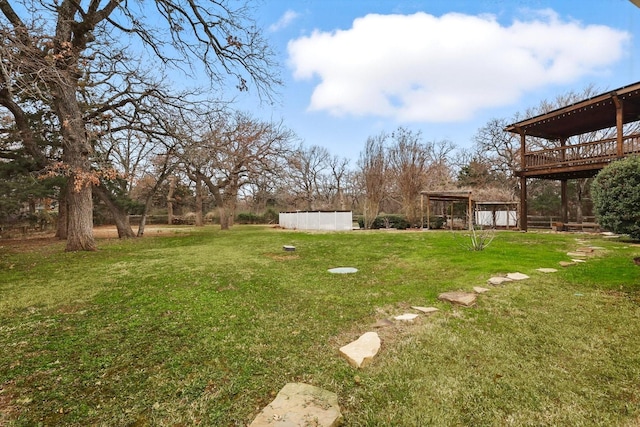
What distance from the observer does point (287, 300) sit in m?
3.86

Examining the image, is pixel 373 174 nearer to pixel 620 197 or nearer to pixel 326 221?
pixel 326 221

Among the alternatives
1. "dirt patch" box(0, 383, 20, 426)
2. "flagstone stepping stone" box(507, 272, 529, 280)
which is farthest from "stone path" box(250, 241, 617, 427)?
"flagstone stepping stone" box(507, 272, 529, 280)

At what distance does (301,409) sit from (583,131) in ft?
57.9

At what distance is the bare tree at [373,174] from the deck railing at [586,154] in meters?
6.84

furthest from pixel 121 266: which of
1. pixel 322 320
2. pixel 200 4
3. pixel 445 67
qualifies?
pixel 445 67

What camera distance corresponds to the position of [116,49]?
7.96 m

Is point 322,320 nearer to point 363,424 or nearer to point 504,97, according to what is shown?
point 363,424

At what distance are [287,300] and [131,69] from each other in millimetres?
8299

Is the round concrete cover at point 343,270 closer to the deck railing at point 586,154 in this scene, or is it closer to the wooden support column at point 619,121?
the deck railing at point 586,154

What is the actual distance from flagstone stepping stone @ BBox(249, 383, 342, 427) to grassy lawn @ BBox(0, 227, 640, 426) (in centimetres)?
8

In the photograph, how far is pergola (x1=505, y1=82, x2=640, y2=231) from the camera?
31.6 feet

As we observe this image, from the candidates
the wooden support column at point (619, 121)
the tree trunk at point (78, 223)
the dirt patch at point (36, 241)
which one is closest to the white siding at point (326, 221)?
the dirt patch at point (36, 241)

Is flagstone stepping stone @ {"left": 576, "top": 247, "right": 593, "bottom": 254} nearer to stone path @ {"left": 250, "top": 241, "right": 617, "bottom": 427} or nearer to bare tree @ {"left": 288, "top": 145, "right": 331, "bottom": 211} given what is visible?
stone path @ {"left": 250, "top": 241, "right": 617, "bottom": 427}

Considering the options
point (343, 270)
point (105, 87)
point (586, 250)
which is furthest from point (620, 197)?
point (105, 87)
